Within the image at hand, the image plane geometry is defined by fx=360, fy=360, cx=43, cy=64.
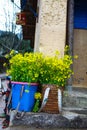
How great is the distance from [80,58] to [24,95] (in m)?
2.90

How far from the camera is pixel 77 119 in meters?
6.25

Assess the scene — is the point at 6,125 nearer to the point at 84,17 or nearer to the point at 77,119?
the point at 77,119

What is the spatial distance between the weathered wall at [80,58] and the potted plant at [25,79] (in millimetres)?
2513

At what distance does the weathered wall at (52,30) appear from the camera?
Answer: 711cm

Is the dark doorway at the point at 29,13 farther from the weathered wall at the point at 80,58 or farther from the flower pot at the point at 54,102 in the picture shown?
the flower pot at the point at 54,102

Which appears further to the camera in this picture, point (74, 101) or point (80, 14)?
point (80, 14)

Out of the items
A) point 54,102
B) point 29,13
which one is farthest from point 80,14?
point 29,13

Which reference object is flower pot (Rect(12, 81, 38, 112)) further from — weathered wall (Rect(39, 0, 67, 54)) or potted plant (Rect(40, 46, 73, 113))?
weathered wall (Rect(39, 0, 67, 54))

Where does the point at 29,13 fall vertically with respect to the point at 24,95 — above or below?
above

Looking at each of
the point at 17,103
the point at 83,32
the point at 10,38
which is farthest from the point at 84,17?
the point at 10,38

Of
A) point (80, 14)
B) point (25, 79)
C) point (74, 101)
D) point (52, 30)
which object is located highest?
point (80, 14)

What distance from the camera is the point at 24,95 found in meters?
6.57

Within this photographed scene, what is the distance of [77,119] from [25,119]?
2.96ft

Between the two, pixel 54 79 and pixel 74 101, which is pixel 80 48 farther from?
pixel 54 79
